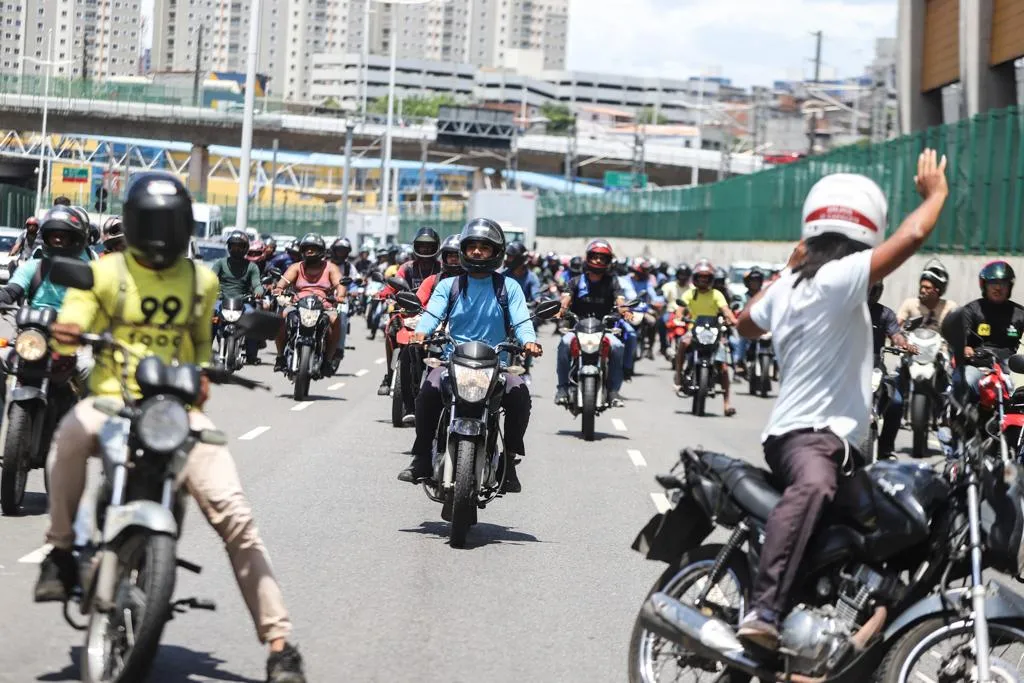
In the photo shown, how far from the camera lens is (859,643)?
5836 millimetres

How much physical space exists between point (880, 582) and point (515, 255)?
19810 millimetres

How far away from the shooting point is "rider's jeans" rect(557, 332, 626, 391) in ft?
60.6

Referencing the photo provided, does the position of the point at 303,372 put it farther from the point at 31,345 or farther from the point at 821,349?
the point at 821,349

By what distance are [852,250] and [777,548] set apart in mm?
1054

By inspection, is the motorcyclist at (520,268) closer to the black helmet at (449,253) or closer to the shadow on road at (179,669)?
the black helmet at (449,253)

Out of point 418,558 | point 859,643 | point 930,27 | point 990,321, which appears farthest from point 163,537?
point 930,27

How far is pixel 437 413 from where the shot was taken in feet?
35.9

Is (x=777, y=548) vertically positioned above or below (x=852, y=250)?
below

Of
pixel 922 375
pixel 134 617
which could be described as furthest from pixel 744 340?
pixel 134 617

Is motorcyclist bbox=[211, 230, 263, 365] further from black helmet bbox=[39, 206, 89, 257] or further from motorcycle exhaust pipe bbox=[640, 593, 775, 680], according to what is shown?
motorcycle exhaust pipe bbox=[640, 593, 775, 680]

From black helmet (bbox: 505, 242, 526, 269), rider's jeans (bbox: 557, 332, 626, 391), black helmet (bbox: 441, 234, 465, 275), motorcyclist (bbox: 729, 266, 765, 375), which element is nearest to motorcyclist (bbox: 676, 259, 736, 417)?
black helmet (bbox: 505, 242, 526, 269)

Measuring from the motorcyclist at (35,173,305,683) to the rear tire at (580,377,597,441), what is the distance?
37.8 ft

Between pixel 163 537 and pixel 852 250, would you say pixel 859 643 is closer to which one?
pixel 852 250

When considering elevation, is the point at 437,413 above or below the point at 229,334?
below
